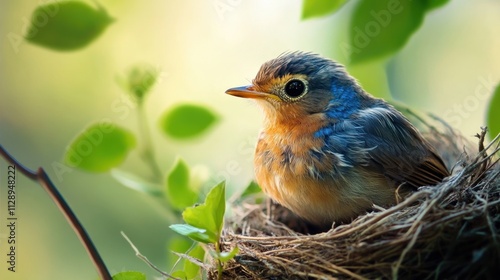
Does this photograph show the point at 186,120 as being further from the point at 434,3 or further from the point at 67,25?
the point at 434,3

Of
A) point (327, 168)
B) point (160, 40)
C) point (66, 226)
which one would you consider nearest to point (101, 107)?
point (160, 40)

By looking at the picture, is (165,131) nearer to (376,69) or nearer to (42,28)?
(42,28)

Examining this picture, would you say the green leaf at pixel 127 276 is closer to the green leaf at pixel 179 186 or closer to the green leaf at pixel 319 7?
the green leaf at pixel 179 186

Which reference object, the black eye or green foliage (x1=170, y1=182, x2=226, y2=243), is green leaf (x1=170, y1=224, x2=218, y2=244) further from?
the black eye

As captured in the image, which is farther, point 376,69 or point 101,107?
point 101,107

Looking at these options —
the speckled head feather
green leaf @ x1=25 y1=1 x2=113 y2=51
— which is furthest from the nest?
green leaf @ x1=25 y1=1 x2=113 y2=51
